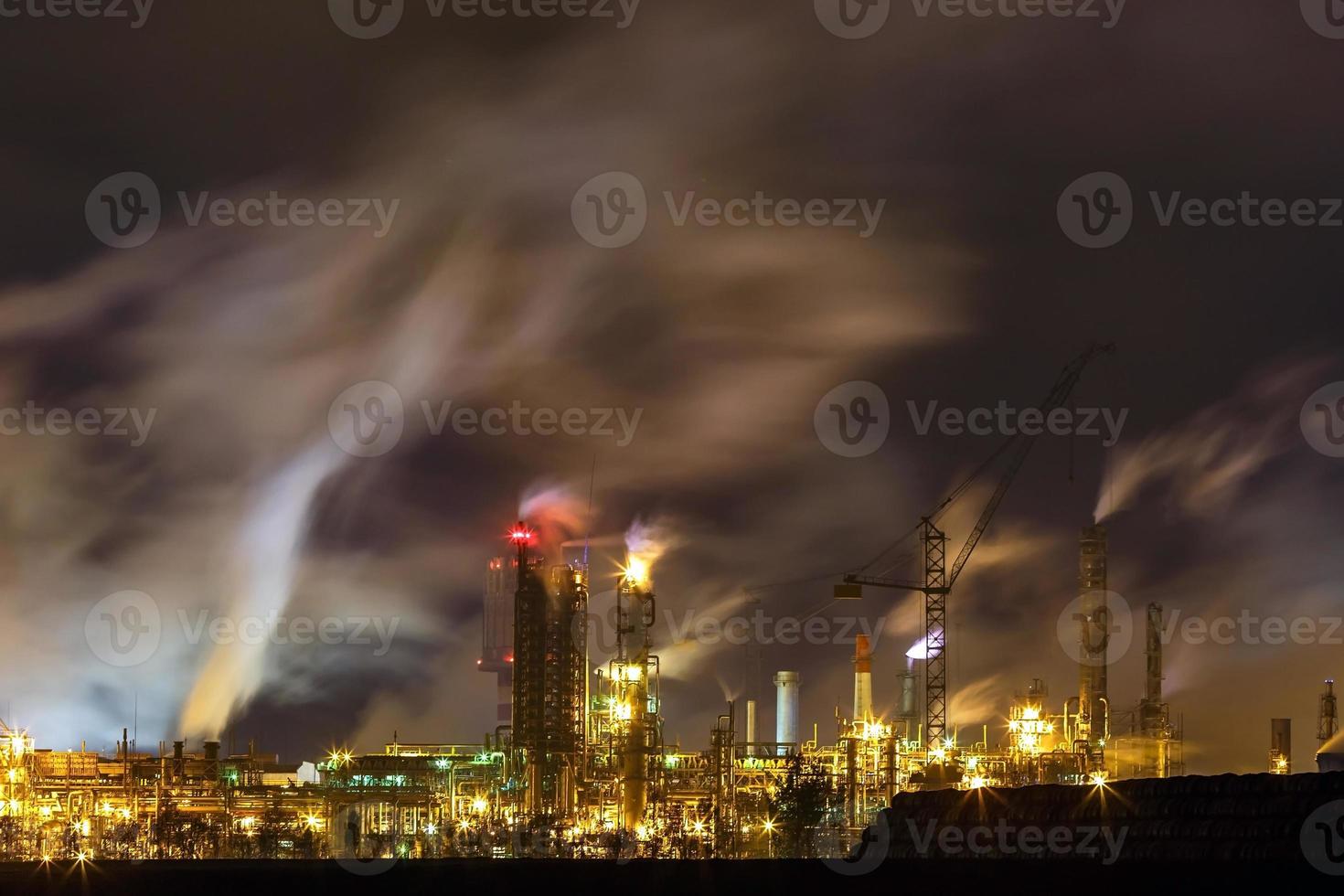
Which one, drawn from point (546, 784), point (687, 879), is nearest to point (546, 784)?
point (546, 784)

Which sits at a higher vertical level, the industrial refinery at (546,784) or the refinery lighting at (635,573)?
the refinery lighting at (635,573)

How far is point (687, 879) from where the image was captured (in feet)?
155

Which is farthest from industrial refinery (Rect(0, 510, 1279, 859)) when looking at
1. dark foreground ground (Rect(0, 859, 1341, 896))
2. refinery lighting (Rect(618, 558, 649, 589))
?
dark foreground ground (Rect(0, 859, 1341, 896))

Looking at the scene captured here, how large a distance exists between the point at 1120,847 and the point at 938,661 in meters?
153

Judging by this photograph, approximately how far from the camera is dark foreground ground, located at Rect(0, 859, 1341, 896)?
43.3 metres

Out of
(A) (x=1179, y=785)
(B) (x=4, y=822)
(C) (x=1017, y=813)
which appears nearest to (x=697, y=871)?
(C) (x=1017, y=813)

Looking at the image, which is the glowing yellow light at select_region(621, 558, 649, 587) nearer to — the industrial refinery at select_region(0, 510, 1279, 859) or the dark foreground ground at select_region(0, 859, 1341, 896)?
the industrial refinery at select_region(0, 510, 1279, 859)

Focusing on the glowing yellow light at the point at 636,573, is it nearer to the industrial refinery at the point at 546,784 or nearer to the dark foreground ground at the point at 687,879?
the industrial refinery at the point at 546,784

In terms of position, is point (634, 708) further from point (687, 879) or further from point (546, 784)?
point (687, 879)

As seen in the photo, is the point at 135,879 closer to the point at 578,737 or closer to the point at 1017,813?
the point at 1017,813

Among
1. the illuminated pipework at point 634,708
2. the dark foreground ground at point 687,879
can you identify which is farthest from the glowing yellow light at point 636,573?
the dark foreground ground at point 687,879

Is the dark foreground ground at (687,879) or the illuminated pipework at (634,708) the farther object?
the illuminated pipework at (634,708)

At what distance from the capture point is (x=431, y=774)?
159 metres

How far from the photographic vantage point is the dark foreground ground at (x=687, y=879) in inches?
1705
